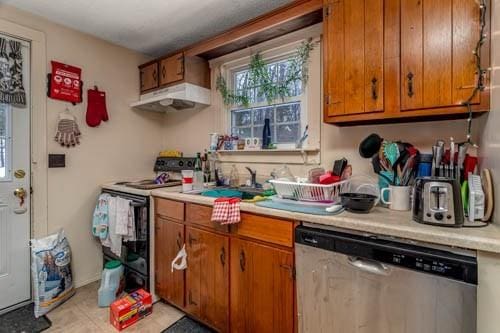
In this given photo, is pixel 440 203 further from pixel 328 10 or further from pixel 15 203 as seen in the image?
pixel 15 203

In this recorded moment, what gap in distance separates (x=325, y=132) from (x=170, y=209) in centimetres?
131

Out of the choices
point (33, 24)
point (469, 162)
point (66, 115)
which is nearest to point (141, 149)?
point (66, 115)

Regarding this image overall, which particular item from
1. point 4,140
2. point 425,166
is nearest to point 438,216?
point 425,166

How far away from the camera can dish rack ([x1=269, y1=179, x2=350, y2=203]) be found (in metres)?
1.46

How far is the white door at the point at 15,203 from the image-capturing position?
2049mm

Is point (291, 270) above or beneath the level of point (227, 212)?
beneath

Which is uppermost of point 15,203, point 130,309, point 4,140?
point 4,140

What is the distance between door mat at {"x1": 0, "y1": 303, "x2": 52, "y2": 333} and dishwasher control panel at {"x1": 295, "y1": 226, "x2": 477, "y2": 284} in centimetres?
200

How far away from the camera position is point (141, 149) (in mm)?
2939

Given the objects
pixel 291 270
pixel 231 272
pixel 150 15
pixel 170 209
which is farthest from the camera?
pixel 150 15

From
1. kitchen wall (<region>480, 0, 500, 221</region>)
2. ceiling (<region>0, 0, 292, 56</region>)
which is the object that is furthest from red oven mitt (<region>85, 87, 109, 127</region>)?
kitchen wall (<region>480, 0, 500, 221</region>)

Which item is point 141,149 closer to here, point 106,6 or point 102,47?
point 102,47

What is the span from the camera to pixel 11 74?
2041mm

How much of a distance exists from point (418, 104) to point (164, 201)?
1794 millimetres
